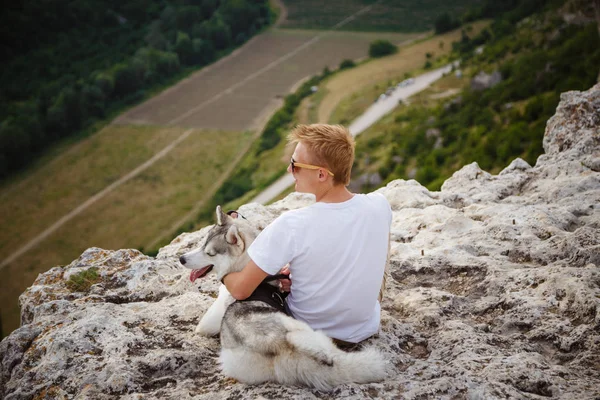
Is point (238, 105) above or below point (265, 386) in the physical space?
below

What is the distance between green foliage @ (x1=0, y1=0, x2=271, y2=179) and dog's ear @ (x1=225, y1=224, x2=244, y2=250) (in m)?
78.3

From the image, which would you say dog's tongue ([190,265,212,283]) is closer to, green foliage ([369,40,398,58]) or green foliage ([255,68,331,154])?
green foliage ([255,68,331,154])

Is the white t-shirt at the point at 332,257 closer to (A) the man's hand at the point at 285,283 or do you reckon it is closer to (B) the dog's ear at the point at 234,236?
(A) the man's hand at the point at 285,283

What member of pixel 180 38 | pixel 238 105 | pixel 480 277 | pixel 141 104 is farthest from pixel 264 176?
pixel 480 277

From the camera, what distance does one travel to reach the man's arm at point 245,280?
5.32 m

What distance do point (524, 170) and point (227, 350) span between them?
7.80 metres

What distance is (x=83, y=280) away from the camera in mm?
7957

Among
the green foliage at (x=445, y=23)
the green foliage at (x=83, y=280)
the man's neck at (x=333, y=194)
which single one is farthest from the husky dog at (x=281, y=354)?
the green foliage at (x=445, y=23)

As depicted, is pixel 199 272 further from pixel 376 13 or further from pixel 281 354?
pixel 376 13

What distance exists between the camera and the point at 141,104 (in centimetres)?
8881

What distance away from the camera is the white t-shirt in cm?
522

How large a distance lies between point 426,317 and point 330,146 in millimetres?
2586

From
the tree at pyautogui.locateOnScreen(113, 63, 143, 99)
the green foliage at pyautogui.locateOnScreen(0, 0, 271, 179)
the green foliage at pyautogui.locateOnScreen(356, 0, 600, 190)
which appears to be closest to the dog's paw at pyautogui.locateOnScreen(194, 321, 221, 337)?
the green foliage at pyautogui.locateOnScreen(356, 0, 600, 190)

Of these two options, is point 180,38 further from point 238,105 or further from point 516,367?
point 516,367
